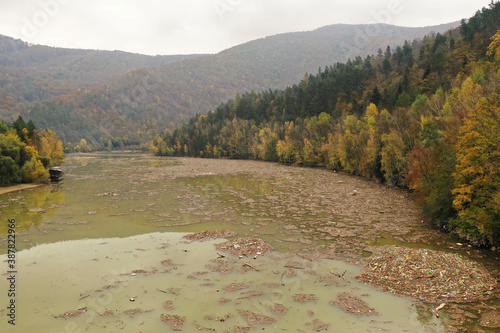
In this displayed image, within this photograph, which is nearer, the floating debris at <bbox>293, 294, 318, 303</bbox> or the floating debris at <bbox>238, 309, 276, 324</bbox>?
the floating debris at <bbox>238, 309, 276, 324</bbox>

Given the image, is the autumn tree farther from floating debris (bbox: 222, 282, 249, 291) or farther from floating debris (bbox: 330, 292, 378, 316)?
floating debris (bbox: 222, 282, 249, 291)

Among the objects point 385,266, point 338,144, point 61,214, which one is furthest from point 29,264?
point 338,144

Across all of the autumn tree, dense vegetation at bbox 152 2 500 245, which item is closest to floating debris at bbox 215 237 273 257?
the autumn tree

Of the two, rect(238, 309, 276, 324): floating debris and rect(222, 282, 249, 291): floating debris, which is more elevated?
rect(238, 309, 276, 324): floating debris

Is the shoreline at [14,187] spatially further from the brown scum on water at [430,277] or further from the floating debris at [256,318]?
the brown scum on water at [430,277]

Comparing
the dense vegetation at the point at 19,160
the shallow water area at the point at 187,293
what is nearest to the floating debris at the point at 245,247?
the shallow water area at the point at 187,293

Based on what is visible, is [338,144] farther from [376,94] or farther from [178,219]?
[178,219]
